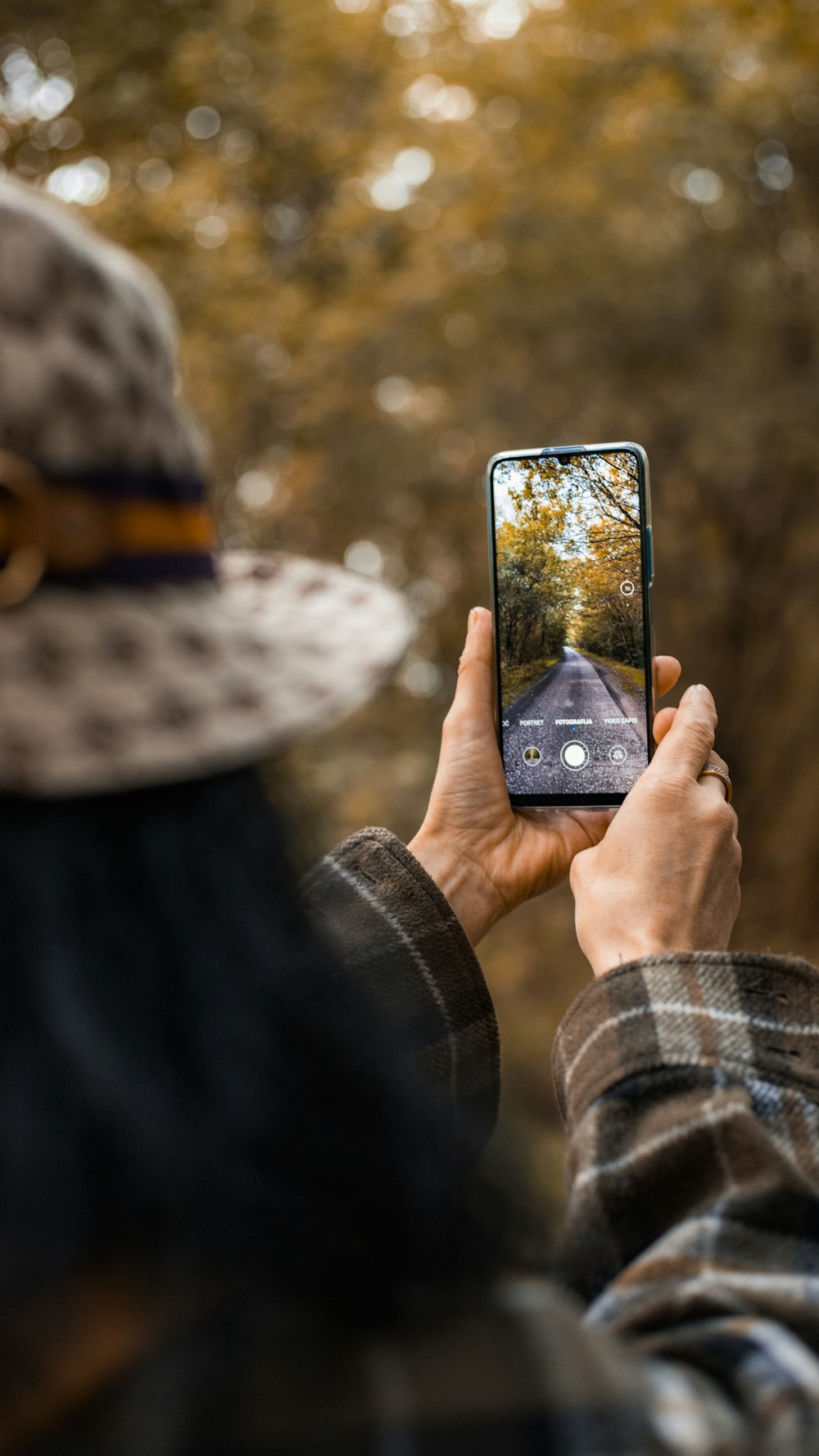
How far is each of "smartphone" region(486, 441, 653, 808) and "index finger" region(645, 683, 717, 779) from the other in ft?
0.15

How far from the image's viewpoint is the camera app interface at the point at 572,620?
1.33 m

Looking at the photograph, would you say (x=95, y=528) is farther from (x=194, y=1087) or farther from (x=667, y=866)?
(x=667, y=866)

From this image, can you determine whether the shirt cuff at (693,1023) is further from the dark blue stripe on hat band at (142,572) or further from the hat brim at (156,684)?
the dark blue stripe on hat band at (142,572)

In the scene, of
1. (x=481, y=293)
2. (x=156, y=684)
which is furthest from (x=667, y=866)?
(x=481, y=293)

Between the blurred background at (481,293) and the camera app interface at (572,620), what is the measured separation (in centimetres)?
338

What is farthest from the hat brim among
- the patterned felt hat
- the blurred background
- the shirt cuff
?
the blurred background

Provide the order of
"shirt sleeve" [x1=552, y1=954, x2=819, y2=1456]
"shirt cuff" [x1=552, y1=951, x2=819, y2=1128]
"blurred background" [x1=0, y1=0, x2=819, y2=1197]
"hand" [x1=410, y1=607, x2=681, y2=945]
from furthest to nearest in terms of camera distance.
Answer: "blurred background" [x1=0, y1=0, x2=819, y2=1197], "hand" [x1=410, y1=607, x2=681, y2=945], "shirt cuff" [x1=552, y1=951, x2=819, y2=1128], "shirt sleeve" [x1=552, y1=954, x2=819, y2=1456]

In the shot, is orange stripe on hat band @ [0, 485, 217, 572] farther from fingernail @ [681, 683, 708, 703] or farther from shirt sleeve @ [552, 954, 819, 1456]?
fingernail @ [681, 683, 708, 703]

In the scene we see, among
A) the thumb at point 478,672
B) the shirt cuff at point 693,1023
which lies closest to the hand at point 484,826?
the thumb at point 478,672

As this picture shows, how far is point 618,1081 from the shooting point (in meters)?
0.96

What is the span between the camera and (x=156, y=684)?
2.12 ft

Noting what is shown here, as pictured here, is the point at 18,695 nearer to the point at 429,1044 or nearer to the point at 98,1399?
the point at 98,1399

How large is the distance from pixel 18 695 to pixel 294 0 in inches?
252

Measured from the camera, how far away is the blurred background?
205 inches
